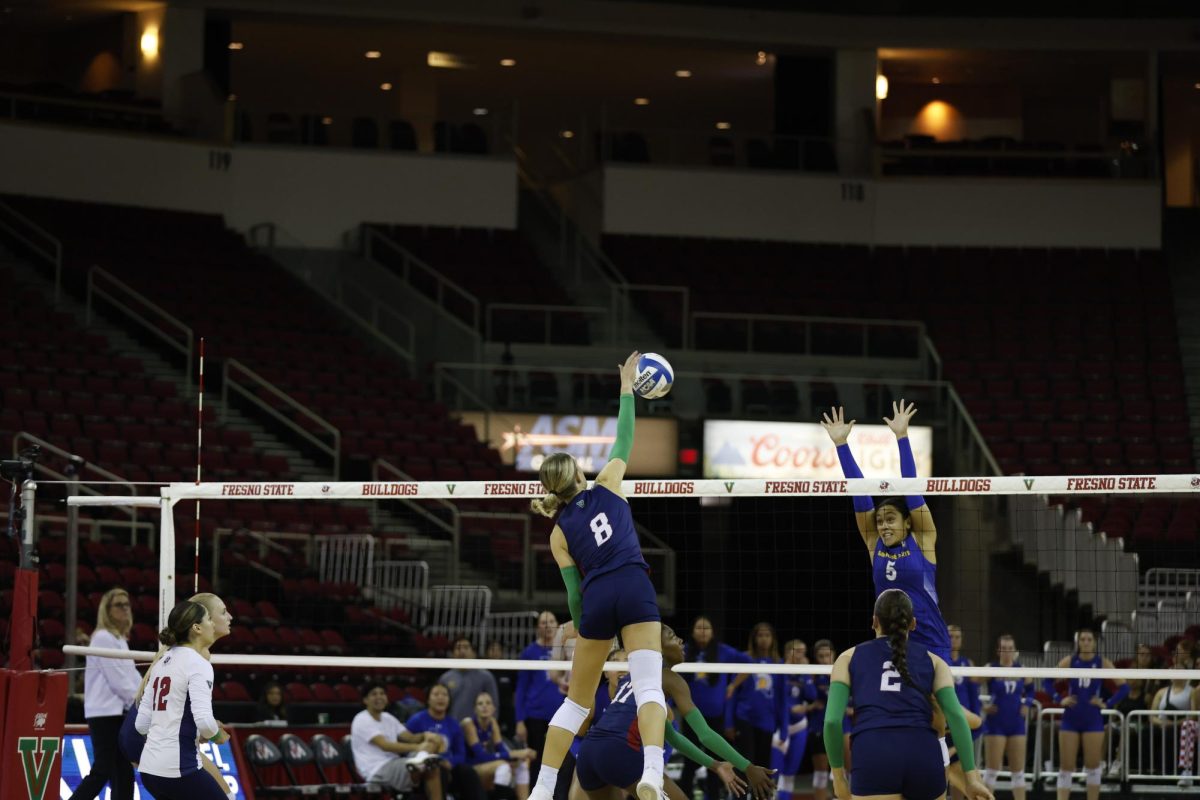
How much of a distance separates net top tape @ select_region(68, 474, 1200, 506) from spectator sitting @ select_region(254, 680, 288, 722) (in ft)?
16.3

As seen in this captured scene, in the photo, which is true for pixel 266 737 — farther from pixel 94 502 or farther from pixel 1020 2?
pixel 1020 2

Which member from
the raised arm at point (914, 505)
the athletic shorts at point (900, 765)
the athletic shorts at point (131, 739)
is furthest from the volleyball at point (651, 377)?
the athletic shorts at point (131, 739)

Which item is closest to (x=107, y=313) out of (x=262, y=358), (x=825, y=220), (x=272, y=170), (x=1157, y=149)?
(x=262, y=358)

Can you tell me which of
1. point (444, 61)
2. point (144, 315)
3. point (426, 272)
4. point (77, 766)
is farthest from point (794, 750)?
point (444, 61)

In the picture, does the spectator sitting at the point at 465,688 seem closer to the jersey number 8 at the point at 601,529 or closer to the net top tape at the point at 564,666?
the net top tape at the point at 564,666

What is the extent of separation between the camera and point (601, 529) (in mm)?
8430

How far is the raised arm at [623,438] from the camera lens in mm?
8617

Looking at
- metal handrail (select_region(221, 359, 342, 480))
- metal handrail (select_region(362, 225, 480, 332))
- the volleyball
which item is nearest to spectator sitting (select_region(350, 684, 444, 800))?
the volleyball

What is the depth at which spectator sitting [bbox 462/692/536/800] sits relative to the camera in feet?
48.8

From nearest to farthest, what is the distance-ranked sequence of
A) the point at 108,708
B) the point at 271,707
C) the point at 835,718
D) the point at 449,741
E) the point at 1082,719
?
1. the point at 835,718
2. the point at 108,708
3. the point at 449,741
4. the point at 1082,719
5. the point at 271,707

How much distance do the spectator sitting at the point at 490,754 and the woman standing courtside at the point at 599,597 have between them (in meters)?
6.32

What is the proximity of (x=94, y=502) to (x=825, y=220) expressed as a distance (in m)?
21.5

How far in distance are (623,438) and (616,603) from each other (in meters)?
0.83

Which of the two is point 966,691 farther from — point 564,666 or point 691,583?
point 691,583
